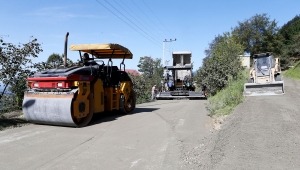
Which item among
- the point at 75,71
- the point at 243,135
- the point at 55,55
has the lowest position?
the point at 243,135

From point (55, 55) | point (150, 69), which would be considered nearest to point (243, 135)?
point (55, 55)

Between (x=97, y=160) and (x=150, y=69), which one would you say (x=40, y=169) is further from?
(x=150, y=69)

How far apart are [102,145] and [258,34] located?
60.4 m

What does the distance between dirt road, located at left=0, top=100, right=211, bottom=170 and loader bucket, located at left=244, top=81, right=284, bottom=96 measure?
7.06m

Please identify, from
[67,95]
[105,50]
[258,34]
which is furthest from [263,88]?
[258,34]

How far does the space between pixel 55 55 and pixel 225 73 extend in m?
12.3

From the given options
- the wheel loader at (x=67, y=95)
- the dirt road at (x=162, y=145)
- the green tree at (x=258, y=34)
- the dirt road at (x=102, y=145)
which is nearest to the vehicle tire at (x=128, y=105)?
the wheel loader at (x=67, y=95)

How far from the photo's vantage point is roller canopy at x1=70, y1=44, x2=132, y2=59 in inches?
382

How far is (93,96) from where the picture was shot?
362 inches

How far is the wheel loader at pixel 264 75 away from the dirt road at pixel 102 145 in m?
7.37

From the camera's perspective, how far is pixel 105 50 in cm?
1098

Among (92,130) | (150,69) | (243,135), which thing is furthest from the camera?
(150,69)

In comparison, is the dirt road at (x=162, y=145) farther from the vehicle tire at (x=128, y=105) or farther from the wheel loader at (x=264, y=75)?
the wheel loader at (x=264, y=75)

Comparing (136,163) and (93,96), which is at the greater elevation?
(93,96)
